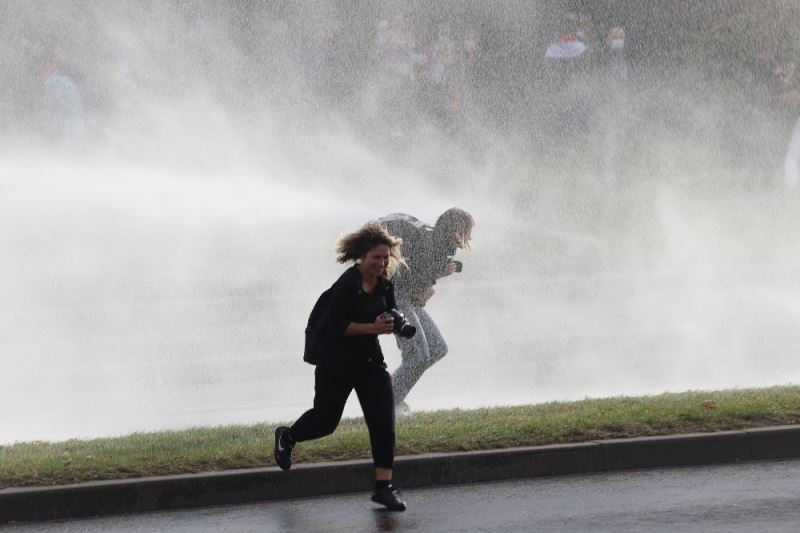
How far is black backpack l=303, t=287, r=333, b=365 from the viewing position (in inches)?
296

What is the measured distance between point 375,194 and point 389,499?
60.0 feet

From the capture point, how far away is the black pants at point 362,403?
7402 mm

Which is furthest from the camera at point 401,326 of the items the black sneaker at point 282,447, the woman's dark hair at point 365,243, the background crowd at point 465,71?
the background crowd at point 465,71

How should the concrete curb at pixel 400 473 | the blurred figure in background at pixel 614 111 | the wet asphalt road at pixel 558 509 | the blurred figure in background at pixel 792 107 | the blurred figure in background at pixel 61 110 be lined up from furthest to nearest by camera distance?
the blurred figure in background at pixel 614 111 < the blurred figure in background at pixel 792 107 < the blurred figure in background at pixel 61 110 < the concrete curb at pixel 400 473 < the wet asphalt road at pixel 558 509

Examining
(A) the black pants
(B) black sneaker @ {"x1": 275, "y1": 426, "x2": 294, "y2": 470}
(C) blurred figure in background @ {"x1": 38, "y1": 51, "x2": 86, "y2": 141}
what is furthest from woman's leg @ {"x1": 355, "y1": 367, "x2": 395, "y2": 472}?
(C) blurred figure in background @ {"x1": 38, "y1": 51, "x2": 86, "y2": 141}

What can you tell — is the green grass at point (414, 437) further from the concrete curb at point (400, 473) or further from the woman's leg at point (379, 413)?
the woman's leg at point (379, 413)

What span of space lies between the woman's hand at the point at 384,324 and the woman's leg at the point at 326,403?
12.0 inches

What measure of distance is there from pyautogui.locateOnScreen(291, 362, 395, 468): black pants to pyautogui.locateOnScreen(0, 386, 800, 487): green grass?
501 mm

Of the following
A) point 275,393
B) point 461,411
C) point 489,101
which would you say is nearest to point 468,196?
point 489,101

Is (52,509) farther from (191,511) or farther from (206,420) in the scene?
(206,420)

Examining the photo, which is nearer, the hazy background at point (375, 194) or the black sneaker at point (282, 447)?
the black sneaker at point (282, 447)

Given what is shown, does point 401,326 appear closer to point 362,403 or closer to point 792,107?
point 362,403

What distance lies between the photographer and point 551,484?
784cm

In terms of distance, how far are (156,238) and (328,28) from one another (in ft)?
27.1
